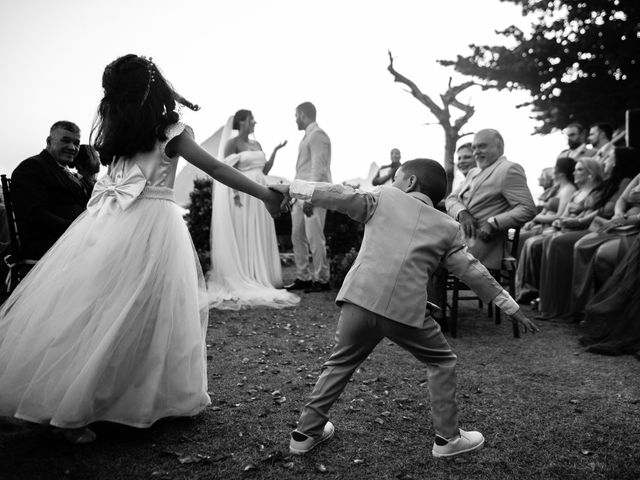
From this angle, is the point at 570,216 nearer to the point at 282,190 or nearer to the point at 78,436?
the point at 282,190

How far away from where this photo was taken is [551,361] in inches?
178

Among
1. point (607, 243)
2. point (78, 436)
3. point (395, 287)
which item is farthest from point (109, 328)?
point (607, 243)

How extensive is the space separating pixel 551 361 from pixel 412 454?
2358 mm

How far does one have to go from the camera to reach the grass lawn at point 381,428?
2.46 meters

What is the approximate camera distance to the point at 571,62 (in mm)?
14133

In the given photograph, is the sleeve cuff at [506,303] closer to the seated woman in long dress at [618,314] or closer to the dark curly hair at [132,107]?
the dark curly hair at [132,107]

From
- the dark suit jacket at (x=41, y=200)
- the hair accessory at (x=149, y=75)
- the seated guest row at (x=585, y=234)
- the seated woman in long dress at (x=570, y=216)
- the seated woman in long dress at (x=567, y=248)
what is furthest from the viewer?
the seated woman in long dress at (x=570, y=216)

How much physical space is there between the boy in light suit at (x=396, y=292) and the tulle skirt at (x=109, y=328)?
0.78 m

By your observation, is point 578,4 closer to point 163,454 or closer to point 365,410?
point 365,410

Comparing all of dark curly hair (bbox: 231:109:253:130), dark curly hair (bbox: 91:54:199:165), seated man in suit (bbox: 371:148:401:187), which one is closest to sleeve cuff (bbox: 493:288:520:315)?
dark curly hair (bbox: 91:54:199:165)

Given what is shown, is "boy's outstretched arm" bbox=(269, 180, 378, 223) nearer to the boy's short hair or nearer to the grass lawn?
the boy's short hair

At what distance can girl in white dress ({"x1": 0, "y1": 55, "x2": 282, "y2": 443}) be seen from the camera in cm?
260

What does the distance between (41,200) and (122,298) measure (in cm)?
216


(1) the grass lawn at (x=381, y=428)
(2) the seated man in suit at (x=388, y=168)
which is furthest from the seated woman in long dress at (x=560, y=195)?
(2) the seated man in suit at (x=388, y=168)
